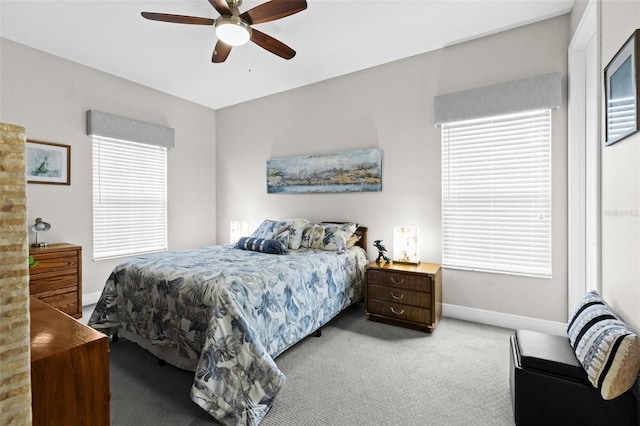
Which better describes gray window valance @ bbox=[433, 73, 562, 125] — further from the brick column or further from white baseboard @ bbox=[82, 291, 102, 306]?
white baseboard @ bbox=[82, 291, 102, 306]

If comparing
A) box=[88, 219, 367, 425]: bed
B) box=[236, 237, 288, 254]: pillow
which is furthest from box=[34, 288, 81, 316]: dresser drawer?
box=[236, 237, 288, 254]: pillow

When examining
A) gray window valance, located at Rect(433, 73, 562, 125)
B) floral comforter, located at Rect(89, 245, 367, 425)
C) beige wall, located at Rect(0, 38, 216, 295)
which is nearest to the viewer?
floral comforter, located at Rect(89, 245, 367, 425)

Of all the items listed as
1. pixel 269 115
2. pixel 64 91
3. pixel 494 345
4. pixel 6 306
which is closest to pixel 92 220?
pixel 64 91

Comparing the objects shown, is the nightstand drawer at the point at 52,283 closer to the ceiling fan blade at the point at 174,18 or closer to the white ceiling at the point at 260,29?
the white ceiling at the point at 260,29

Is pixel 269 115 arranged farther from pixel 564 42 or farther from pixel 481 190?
pixel 564 42

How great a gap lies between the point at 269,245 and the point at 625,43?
2.87 meters

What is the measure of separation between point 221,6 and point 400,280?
2.64 metres

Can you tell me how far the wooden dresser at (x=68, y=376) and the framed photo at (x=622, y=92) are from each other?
7.28 feet

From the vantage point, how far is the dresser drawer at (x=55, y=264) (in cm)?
295

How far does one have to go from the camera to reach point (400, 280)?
9.87 feet

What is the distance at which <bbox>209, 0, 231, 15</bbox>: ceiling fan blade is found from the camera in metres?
2.04

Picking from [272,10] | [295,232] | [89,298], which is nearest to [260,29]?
[272,10]

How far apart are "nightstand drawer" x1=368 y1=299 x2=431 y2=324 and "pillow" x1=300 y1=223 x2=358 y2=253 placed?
25.9 inches

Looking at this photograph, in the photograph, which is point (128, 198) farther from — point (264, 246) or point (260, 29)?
point (260, 29)
